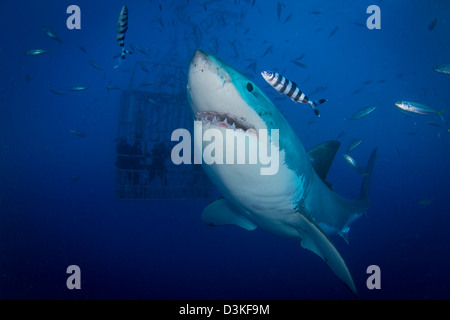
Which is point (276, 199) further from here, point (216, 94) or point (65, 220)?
point (65, 220)

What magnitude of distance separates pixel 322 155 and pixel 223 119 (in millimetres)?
2977

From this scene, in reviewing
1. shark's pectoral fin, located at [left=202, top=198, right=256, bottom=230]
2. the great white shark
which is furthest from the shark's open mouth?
shark's pectoral fin, located at [left=202, top=198, right=256, bottom=230]

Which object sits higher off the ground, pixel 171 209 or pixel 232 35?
pixel 232 35

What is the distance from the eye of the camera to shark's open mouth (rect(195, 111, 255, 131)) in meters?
1.82

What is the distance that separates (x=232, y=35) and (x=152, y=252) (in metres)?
28.1

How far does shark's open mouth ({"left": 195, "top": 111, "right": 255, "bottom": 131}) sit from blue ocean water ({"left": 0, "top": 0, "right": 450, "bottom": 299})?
8109 millimetres

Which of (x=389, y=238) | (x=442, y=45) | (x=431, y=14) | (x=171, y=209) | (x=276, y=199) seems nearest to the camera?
(x=276, y=199)

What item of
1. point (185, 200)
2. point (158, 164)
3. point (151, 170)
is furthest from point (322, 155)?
point (185, 200)

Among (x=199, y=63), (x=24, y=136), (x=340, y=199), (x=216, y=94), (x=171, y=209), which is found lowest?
(x=171, y=209)

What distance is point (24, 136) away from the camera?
3381 cm

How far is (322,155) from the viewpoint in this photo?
431cm

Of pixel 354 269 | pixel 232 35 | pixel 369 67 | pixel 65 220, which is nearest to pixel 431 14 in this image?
pixel 369 67

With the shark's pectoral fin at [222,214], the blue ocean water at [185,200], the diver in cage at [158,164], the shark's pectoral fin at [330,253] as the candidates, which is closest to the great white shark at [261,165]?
the shark's pectoral fin at [330,253]

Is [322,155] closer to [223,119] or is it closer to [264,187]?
[264,187]
